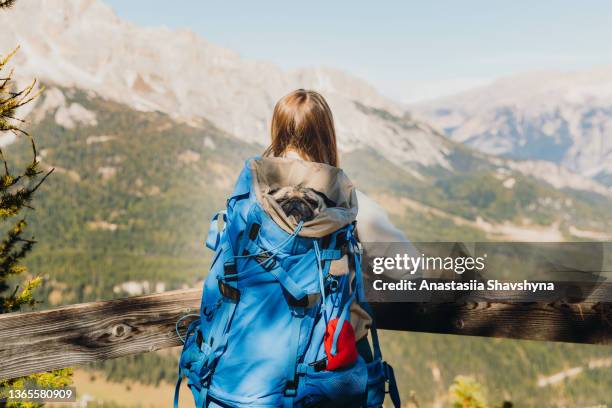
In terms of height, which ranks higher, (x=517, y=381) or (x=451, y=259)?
(x=517, y=381)

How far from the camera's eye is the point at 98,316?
277 cm

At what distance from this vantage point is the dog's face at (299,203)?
2.51 meters

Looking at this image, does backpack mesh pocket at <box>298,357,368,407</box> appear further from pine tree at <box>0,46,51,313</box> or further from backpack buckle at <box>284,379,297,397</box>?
pine tree at <box>0,46,51,313</box>

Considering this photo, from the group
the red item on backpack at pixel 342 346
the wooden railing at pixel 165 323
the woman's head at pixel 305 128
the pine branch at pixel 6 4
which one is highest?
the pine branch at pixel 6 4

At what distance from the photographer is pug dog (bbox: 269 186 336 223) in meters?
2.51

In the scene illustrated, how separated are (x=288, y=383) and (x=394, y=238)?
0.91 meters

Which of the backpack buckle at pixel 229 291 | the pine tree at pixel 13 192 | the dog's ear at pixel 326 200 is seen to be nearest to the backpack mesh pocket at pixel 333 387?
the backpack buckle at pixel 229 291

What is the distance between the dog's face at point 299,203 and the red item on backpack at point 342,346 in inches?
19.1

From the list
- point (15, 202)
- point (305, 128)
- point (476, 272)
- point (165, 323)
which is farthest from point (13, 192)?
point (476, 272)

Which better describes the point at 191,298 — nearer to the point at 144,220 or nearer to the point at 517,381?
the point at 517,381

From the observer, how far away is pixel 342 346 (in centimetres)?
243

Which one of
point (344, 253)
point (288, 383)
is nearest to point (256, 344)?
point (288, 383)

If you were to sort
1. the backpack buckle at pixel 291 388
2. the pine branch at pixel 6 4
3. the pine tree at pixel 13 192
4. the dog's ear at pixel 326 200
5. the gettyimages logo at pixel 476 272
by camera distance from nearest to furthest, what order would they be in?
the backpack buckle at pixel 291 388, the dog's ear at pixel 326 200, the gettyimages logo at pixel 476 272, the pine tree at pixel 13 192, the pine branch at pixel 6 4

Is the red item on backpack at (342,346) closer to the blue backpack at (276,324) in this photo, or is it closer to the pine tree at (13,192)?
the blue backpack at (276,324)
